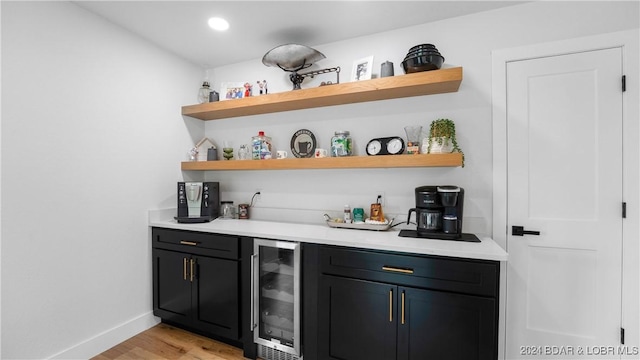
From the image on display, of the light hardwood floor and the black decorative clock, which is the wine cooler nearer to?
the light hardwood floor

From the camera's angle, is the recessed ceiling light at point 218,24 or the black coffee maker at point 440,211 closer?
the black coffee maker at point 440,211

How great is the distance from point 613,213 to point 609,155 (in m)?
0.36

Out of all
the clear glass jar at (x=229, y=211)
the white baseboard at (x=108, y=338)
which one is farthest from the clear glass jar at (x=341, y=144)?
the white baseboard at (x=108, y=338)

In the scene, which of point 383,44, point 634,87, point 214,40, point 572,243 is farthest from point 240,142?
point 634,87

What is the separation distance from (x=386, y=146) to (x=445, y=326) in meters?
1.24

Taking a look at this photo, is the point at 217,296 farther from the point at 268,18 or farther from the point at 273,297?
the point at 268,18

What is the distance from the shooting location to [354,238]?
1787 mm

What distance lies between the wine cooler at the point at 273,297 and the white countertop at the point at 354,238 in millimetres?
108

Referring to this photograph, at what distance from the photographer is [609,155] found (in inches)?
66.2

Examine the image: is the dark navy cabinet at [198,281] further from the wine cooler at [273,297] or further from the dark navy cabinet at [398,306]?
the dark navy cabinet at [398,306]

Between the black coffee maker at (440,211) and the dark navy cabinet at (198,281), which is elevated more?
the black coffee maker at (440,211)

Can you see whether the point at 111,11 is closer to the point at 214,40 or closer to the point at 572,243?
the point at 214,40

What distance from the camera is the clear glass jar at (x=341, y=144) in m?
2.21

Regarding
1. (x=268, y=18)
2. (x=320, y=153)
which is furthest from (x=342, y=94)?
(x=268, y=18)
